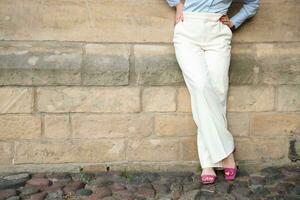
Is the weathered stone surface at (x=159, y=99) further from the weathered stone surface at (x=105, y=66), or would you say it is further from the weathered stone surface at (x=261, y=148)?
the weathered stone surface at (x=261, y=148)

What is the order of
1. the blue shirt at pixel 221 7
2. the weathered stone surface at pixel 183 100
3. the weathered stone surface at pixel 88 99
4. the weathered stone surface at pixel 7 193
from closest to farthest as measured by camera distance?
the weathered stone surface at pixel 7 193 → the blue shirt at pixel 221 7 → the weathered stone surface at pixel 88 99 → the weathered stone surface at pixel 183 100

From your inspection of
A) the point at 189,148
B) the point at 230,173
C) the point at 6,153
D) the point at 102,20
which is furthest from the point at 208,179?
the point at 6,153

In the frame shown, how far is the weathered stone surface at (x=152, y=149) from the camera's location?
4.50 m

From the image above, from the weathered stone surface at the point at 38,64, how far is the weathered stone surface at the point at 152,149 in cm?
77

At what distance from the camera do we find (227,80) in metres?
4.27

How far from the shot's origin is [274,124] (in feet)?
15.1

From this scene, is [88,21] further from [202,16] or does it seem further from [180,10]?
[202,16]

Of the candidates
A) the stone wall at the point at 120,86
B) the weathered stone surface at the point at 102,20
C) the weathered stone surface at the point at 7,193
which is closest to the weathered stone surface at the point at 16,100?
the stone wall at the point at 120,86

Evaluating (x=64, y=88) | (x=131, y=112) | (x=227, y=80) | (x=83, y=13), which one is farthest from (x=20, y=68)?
(x=227, y=80)

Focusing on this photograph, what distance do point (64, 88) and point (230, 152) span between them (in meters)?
1.53

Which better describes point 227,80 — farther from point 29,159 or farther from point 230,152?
point 29,159

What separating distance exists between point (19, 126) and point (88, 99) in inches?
25.3

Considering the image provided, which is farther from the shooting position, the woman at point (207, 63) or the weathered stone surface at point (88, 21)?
the weathered stone surface at point (88, 21)

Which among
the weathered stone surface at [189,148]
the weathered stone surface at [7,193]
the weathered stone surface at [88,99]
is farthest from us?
the weathered stone surface at [189,148]
